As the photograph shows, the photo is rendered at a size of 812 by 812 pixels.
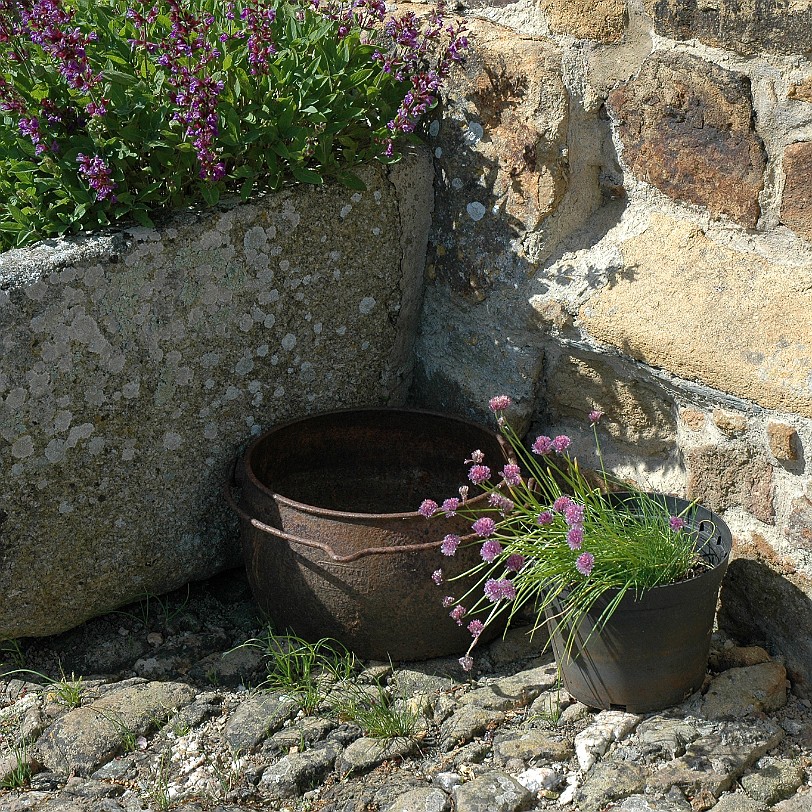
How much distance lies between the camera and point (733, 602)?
2.60 metres

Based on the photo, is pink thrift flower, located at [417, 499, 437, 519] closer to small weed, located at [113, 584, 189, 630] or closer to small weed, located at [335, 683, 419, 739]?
small weed, located at [335, 683, 419, 739]

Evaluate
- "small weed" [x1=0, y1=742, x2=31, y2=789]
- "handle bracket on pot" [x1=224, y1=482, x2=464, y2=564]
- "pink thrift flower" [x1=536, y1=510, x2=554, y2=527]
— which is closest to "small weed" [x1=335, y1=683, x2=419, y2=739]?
"handle bracket on pot" [x1=224, y1=482, x2=464, y2=564]

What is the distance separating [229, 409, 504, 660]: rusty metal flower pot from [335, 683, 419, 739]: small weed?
0.46ft

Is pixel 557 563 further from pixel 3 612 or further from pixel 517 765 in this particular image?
pixel 3 612

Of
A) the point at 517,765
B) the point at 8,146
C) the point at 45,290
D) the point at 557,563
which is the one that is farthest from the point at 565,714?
the point at 8,146

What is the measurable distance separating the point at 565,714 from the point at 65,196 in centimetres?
165

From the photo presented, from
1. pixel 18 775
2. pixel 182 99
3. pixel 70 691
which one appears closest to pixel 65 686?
pixel 70 691

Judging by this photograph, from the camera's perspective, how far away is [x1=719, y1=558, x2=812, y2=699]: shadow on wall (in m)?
2.45

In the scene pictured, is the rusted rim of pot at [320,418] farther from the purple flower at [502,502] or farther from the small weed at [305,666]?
the small weed at [305,666]

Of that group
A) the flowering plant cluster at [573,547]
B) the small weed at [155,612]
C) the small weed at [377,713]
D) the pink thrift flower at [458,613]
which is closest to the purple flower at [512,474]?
the flowering plant cluster at [573,547]

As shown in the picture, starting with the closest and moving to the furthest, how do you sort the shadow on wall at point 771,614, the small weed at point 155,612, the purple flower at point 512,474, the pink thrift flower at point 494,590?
the pink thrift flower at point 494,590 → the purple flower at point 512,474 → the shadow on wall at point 771,614 → the small weed at point 155,612

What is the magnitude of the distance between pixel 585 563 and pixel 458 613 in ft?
1.46

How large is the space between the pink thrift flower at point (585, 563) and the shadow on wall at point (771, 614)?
0.58 m

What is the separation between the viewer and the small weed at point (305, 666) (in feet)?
8.11
